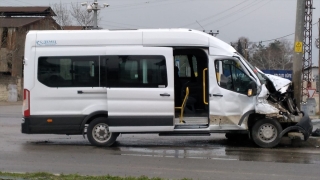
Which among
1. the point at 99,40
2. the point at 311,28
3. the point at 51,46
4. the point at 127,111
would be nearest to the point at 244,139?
the point at 127,111

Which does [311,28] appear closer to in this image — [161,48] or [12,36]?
[12,36]

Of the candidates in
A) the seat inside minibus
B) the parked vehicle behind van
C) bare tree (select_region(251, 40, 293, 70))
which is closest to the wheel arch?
the parked vehicle behind van

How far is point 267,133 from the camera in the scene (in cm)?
1258

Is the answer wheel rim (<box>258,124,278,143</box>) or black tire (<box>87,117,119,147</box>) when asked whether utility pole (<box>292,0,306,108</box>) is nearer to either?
wheel rim (<box>258,124,278,143</box>)

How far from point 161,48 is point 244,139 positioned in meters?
3.69

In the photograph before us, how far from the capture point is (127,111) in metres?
12.3

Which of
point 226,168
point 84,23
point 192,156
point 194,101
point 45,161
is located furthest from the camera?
point 84,23

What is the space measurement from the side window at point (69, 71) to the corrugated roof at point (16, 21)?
40.8 metres

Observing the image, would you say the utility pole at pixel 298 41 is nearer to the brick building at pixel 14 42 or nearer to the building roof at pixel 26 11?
the brick building at pixel 14 42

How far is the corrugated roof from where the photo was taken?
51625 millimetres

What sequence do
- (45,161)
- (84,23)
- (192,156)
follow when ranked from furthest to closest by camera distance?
(84,23) → (192,156) → (45,161)

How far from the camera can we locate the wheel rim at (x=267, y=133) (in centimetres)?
1256

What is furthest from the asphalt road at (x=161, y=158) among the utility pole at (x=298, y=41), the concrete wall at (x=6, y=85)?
the concrete wall at (x=6, y=85)

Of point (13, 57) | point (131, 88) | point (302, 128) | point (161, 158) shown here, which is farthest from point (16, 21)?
point (161, 158)
